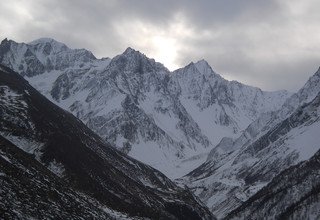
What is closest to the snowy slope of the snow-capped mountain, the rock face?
the snow-capped mountain

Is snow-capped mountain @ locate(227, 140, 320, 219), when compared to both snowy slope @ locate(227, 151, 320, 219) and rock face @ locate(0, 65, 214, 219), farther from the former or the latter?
rock face @ locate(0, 65, 214, 219)

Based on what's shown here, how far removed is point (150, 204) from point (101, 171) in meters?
14.2

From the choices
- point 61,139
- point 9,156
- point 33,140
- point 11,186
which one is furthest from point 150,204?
point 11,186

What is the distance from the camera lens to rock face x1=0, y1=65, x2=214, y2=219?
237 ft

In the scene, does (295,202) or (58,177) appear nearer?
(58,177)

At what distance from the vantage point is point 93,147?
18275 cm

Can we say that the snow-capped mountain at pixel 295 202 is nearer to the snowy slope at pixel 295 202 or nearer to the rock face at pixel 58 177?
the snowy slope at pixel 295 202

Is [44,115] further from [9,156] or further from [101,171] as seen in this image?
[9,156]

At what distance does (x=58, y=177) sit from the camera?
106 m

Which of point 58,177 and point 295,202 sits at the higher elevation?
point 58,177

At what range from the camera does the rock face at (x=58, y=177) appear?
7231 cm

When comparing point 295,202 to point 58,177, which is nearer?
point 58,177

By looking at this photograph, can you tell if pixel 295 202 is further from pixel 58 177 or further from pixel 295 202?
pixel 58 177

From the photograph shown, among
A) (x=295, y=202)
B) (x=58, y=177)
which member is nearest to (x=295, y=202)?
(x=295, y=202)
